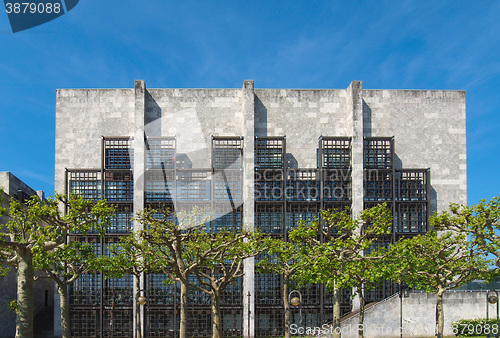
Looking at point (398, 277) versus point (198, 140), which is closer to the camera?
point (398, 277)

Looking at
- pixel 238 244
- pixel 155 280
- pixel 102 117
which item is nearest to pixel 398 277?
pixel 238 244

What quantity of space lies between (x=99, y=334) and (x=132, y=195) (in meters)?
11.5

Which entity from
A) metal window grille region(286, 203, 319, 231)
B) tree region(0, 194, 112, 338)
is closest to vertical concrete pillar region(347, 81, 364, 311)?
metal window grille region(286, 203, 319, 231)

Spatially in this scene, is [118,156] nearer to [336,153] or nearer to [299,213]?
[299,213]

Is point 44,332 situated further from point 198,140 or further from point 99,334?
point 198,140

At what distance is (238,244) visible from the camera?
99.5 feet

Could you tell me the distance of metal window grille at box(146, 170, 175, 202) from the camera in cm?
4131

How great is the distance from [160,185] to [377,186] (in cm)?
1855

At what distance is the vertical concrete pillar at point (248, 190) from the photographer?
40.1 m

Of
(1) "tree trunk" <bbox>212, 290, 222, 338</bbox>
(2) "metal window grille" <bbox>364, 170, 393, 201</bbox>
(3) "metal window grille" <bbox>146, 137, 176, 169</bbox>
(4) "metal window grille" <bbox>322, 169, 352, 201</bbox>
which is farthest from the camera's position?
(2) "metal window grille" <bbox>364, 170, 393, 201</bbox>

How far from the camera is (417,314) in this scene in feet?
121

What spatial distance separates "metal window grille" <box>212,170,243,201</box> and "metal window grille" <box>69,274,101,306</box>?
12.0 meters

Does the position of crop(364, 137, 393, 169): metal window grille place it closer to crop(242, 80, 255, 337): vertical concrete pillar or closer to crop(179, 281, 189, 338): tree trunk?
crop(242, 80, 255, 337): vertical concrete pillar

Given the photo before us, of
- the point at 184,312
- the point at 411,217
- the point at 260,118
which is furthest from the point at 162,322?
the point at 411,217
